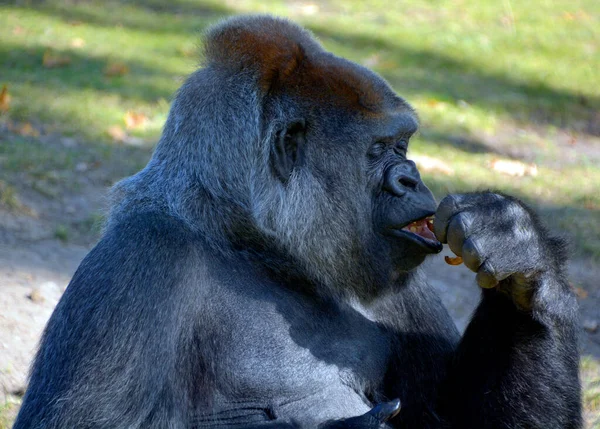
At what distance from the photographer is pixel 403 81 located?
31.6 feet

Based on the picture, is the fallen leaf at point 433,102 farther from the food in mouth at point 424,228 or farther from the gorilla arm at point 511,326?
the food in mouth at point 424,228

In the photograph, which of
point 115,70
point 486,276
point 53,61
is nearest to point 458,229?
point 486,276

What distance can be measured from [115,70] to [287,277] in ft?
20.8

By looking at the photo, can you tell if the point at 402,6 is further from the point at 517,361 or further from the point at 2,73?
the point at 517,361

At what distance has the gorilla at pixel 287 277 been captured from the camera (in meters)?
2.93

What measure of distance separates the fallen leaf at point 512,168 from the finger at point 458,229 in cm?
487

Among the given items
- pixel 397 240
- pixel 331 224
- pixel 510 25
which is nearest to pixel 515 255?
pixel 397 240

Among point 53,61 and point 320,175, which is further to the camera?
point 53,61

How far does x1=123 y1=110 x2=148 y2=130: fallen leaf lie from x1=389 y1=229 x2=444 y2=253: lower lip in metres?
5.11

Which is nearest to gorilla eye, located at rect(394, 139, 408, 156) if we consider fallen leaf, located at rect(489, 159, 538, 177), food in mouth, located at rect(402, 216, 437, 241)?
food in mouth, located at rect(402, 216, 437, 241)

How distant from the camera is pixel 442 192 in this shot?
277 inches

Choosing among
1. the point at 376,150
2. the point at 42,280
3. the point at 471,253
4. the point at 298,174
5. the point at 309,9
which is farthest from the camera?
the point at 309,9

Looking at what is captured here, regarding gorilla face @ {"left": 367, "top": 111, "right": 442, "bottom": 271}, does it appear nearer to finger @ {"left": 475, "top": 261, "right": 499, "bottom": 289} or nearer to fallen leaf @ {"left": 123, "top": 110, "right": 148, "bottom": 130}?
finger @ {"left": 475, "top": 261, "right": 499, "bottom": 289}

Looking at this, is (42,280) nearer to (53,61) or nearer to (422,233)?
(422,233)
